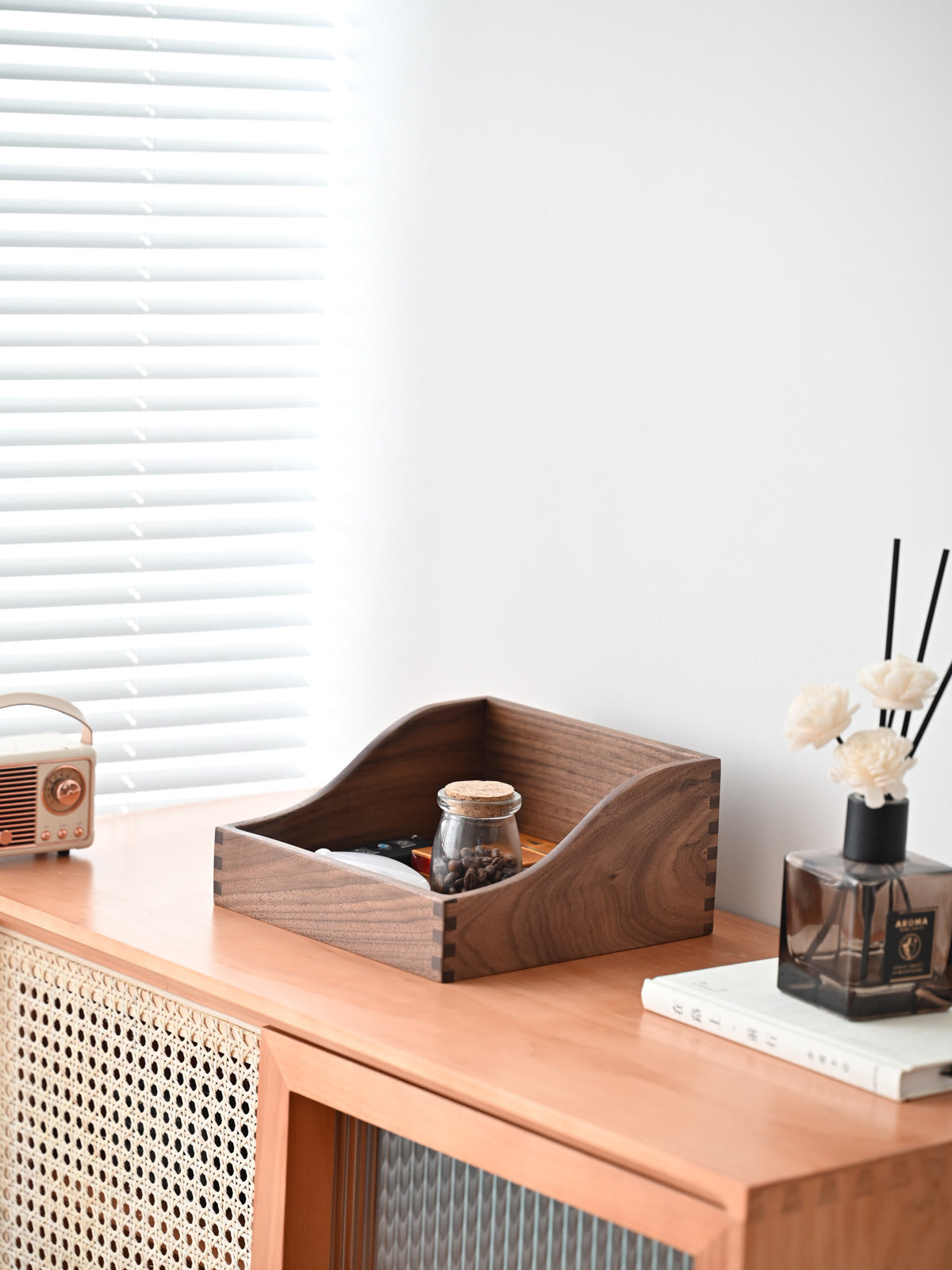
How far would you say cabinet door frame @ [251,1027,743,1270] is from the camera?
2.90 feet

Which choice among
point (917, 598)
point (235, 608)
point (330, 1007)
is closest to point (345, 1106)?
point (330, 1007)

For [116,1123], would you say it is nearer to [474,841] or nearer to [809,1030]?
[474,841]

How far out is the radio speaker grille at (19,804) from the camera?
1388mm

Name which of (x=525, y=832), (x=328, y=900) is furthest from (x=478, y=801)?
(x=525, y=832)

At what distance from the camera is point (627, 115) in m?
1.48

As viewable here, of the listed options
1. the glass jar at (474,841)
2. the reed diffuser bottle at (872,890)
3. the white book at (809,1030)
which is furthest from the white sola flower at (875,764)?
the glass jar at (474,841)

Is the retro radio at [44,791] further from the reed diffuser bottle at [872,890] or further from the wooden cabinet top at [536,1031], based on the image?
the reed diffuser bottle at [872,890]

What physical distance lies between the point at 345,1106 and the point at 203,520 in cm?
83

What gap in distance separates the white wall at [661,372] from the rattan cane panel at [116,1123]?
52 cm

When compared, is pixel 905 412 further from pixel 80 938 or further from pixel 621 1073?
pixel 80 938

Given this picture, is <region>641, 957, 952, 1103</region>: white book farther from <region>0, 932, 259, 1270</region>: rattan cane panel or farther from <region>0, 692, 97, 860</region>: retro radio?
<region>0, 692, 97, 860</region>: retro radio

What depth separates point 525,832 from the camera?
60.0 inches

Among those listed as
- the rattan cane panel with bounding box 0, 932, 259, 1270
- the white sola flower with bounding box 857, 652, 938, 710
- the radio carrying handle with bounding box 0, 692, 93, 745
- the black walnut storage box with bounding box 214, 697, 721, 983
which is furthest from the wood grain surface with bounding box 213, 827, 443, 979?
the white sola flower with bounding box 857, 652, 938, 710

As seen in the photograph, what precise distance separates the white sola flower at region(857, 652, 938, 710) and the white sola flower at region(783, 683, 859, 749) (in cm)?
2
